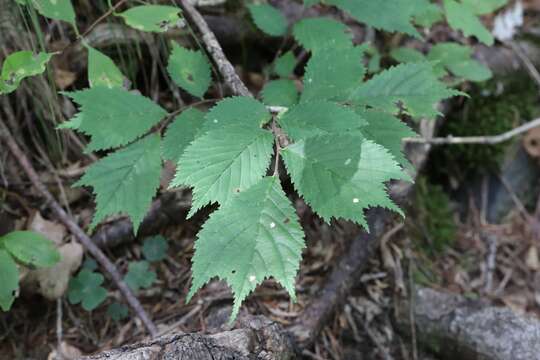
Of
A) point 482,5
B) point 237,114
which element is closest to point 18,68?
point 237,114

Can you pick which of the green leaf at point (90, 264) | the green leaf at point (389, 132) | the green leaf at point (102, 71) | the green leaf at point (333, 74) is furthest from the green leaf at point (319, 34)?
the green leaf at point (90, 264)

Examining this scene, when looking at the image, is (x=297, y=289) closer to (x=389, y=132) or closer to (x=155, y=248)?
(x=155, y=248)

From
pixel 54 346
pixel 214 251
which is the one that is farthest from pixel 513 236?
pixel 54 346

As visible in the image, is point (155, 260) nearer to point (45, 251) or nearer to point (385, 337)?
point (45, 251)

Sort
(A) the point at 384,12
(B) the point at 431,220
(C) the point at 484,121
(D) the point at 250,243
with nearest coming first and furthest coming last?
(D) the point at 250,243 < (A) the point at 384,12 < (B) the point at 431,220 < (C) the point at 484,121

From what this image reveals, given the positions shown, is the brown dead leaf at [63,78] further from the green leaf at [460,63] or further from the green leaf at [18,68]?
the green leaf at [460,63]

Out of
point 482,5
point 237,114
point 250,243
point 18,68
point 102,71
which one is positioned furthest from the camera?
point 482,5
